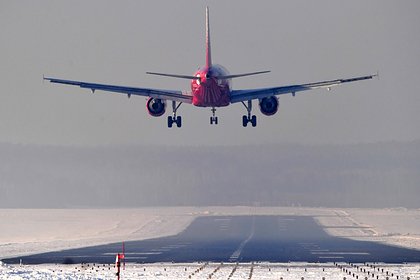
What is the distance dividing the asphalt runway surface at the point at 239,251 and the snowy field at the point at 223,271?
906 cm

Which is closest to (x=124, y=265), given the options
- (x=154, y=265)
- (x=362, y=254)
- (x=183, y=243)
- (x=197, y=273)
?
(x=154, y=265)

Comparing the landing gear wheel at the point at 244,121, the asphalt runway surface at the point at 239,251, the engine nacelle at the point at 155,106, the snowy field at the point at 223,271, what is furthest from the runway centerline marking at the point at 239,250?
the engine nacelle at the point at 155,106

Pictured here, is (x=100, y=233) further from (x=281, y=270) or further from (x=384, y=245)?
(x=281, y=270)

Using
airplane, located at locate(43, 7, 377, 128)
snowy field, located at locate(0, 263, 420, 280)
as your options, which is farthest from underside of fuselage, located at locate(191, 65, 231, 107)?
snowy field, located at locate(0, 263, 420, 280)

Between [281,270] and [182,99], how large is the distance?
29.9 meters

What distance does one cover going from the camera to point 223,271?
107438mm

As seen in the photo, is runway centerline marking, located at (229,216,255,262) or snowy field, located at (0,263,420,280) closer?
snowy field, located at (0,263,420,280)

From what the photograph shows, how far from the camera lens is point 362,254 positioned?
139 metres

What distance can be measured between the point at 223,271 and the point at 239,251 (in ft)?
125

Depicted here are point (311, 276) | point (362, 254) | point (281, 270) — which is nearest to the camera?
point (311, 276)

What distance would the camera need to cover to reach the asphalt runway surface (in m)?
128

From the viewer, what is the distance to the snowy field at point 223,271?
330 feet

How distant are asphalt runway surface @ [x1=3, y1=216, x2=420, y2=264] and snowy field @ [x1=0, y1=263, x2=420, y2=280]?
906 centimetres

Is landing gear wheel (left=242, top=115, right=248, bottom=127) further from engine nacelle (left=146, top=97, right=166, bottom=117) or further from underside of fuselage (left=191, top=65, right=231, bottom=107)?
engine nacelle (left=146, top=97, right=166, bottom=117)
